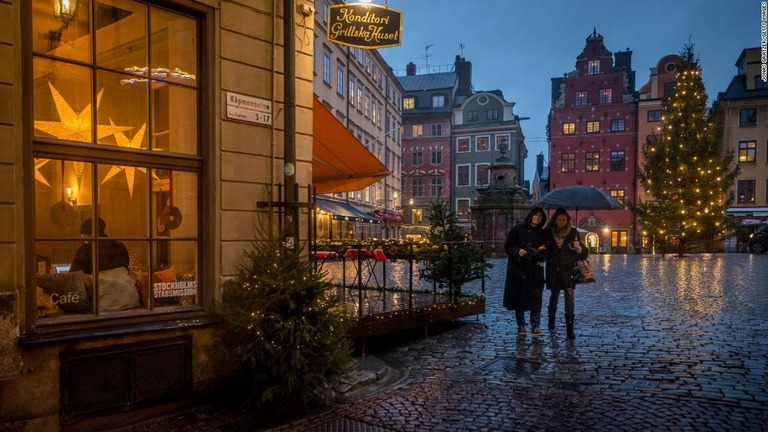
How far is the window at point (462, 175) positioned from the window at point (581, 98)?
13696mm

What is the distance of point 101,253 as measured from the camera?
4805mm

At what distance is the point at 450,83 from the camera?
62.3 m

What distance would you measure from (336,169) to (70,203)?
16.5ft

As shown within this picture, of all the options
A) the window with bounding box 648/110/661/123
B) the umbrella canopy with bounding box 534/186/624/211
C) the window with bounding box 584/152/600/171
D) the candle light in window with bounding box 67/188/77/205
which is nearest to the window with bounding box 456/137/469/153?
the window with bounding box 584/152/600/171

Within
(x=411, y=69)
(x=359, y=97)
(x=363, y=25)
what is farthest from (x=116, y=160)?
(x=411, y=69)

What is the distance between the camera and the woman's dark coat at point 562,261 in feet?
25.9

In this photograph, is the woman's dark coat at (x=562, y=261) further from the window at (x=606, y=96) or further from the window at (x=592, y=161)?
the window at (x=606, y=96)

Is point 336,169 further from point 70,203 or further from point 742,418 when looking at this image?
point 742,418

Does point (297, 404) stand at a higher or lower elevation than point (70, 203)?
lower

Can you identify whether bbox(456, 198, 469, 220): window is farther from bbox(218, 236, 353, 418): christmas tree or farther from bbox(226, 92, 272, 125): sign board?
bbox(218, 236, 353, 418): christmas tree

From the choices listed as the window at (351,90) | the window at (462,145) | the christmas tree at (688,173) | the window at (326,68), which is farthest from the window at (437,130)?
the christmas tree at (688,173)

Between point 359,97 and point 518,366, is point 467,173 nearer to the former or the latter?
point 359,97

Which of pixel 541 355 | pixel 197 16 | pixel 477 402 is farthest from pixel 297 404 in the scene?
pixel 197 16

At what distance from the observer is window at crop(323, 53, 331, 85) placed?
29761 millimetres
